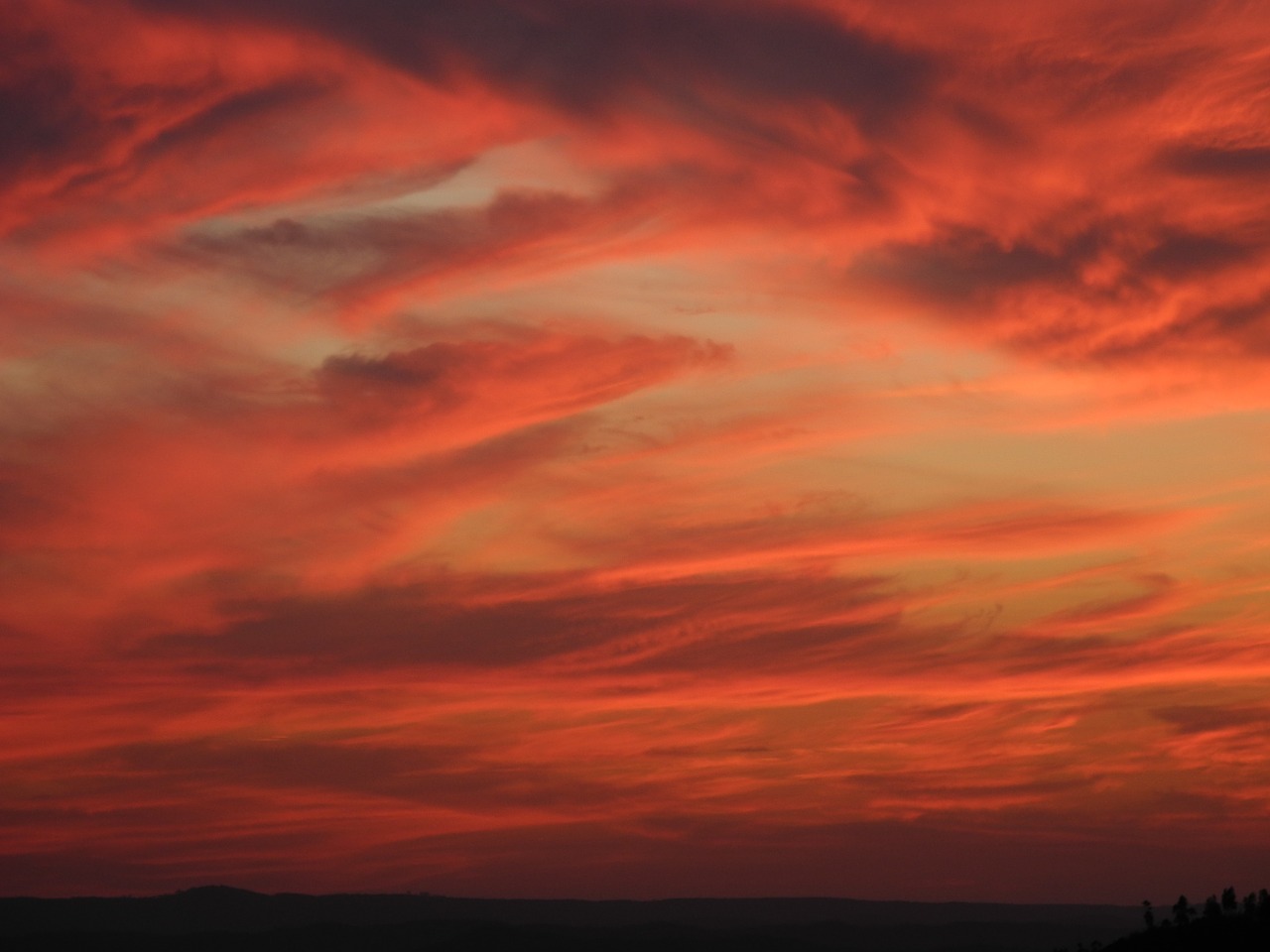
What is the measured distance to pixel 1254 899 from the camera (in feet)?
380

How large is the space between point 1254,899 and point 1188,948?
14.3 m

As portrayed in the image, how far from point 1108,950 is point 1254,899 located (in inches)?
425

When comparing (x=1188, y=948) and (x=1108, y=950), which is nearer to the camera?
(x=1188, y=948)

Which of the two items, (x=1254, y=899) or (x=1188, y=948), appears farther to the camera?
(x=1254, y=899)

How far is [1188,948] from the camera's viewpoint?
10419 centimetres

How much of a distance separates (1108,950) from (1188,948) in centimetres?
1440

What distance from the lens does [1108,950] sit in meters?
118
